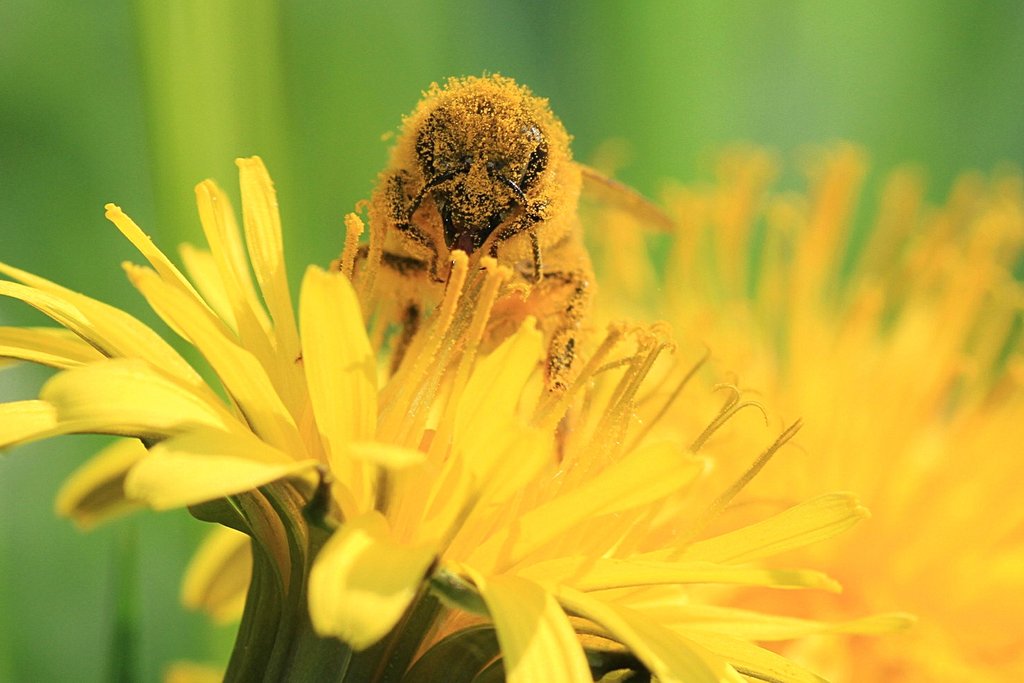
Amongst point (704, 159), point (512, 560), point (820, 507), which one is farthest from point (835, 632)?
point (704, 159)

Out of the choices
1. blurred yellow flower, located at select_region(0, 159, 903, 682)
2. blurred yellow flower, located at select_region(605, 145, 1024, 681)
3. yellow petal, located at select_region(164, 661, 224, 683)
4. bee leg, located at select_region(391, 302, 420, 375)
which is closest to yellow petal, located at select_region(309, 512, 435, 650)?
blurred yellow flower, located at select_region(0, 159, 903, 682)

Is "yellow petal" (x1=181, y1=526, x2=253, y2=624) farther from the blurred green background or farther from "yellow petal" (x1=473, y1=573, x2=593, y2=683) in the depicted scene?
"yellow petal" (x1=473, y1=573, x2=593, y2=683)

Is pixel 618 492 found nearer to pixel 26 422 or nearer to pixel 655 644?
pixel 655 644

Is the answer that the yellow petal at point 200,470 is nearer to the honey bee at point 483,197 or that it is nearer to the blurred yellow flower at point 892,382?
the honey bee at point 483,197

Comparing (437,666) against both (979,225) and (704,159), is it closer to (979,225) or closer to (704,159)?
(979,225)

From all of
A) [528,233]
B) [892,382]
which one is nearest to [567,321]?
[528,233]
